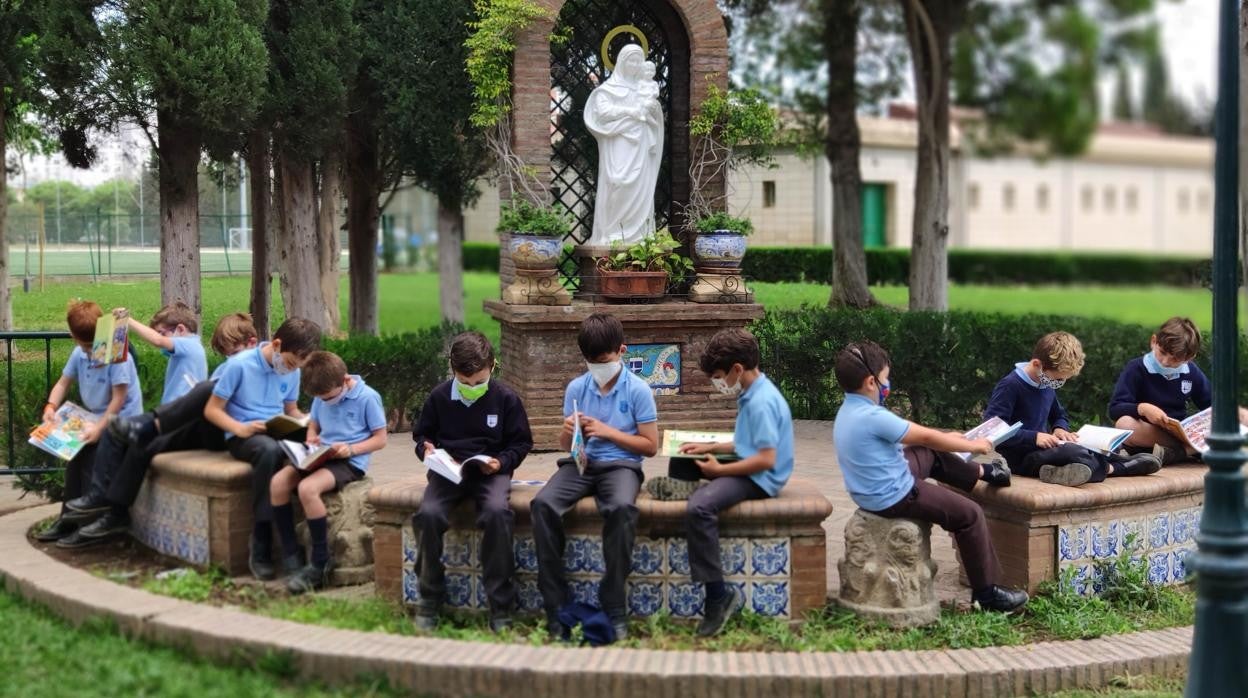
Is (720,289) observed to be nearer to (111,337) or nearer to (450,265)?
(111,337)

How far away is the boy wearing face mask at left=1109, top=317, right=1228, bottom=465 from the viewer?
7.26 meters

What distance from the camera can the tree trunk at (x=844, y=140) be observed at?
65.2 feet

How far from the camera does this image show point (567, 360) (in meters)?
10.8

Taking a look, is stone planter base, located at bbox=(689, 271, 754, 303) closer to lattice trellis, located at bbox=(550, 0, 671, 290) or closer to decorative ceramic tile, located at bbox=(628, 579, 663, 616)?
lattice trellis, located at bbox=(550, 0, 671, 290)

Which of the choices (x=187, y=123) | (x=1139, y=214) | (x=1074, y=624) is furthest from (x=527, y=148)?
(x=1139, y=214)

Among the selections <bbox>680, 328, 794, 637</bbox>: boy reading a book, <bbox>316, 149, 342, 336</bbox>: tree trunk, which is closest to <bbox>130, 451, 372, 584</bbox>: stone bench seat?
<bbox>680, 328, 794, 637</bbox>: boy reading a book

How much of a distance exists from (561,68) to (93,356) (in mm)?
6061

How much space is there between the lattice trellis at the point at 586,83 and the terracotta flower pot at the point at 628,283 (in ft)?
4.05

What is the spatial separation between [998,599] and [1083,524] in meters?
0.64

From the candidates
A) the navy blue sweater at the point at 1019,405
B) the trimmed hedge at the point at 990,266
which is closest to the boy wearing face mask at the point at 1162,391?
the navy blue sweater at the point at 1019,405

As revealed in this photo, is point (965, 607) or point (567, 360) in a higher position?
point (567, 360)

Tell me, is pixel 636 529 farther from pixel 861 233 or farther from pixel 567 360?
pixel 861 233

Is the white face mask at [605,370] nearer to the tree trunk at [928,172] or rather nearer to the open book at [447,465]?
the open book at [447,465]

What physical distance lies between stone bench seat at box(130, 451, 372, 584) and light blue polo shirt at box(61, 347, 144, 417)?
2.23 ft
